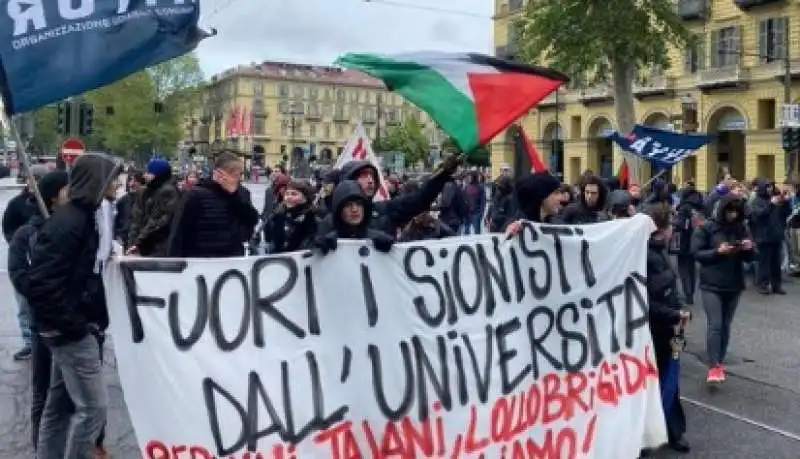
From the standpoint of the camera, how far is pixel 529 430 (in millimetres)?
4621

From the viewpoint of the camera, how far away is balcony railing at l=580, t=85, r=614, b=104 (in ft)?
167

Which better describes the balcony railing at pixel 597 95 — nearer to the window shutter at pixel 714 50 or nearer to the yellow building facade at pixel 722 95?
the yellow building facade at pixel 722 95

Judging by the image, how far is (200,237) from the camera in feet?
18.2

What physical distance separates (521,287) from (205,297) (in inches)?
67.5

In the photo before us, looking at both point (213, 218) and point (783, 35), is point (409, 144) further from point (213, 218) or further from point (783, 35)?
point (213, 218)

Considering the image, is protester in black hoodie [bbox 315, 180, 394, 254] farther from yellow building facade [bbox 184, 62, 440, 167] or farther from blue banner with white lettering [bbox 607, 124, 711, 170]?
yellow building facade [bbox 184, 62, 440, 167]

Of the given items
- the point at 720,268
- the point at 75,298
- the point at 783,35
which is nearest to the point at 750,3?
the point at 783,35

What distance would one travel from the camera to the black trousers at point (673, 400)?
5438 mm

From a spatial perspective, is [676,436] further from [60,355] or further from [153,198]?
[153,198]

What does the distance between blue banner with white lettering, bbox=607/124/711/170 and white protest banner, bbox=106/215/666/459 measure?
25.5 feet

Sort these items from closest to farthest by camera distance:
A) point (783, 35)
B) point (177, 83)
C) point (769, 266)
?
1. point (769, 266)
2. point (783, 35)
3. point (177, 83)

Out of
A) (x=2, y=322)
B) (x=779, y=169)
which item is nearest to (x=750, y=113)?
(x=779, y=169)

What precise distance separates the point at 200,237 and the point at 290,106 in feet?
404

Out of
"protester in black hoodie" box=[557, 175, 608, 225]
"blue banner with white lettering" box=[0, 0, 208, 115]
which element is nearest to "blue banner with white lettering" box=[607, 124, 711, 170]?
"protester in black hoodie" box=[557, 175, 608, 225]
